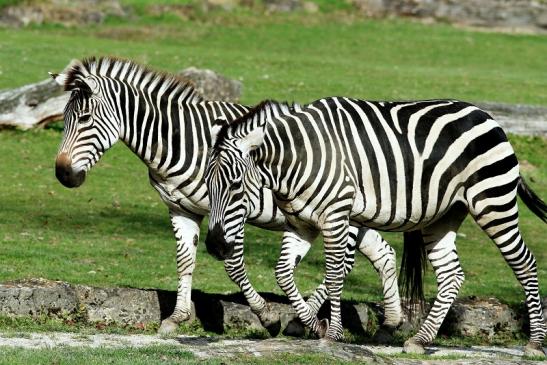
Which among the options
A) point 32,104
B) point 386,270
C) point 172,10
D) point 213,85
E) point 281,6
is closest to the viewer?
point 386,270

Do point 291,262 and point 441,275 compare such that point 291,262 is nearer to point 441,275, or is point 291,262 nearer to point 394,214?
point 394,214

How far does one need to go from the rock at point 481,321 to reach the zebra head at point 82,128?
420cm

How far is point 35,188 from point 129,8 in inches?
851

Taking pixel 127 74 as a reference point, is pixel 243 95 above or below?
below

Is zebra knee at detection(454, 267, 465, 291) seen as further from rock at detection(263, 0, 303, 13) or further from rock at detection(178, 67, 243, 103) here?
rock at detection(263, 0, 303, 13)

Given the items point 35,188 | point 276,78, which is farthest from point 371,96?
point 35,188

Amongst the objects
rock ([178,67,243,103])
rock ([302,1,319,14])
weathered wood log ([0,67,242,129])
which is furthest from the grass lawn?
rock ([302,1,319,14])

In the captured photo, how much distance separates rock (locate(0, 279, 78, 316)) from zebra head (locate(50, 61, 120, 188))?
43.7 inches

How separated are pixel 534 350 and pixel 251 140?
340 cm

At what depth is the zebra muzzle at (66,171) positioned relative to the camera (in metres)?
10.7

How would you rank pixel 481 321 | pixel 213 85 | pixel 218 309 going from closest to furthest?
pixel 218 309
pixel 481 321
pixel 213 85

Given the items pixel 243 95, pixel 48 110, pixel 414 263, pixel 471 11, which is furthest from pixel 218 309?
pixel 471 11

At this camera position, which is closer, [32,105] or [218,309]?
[218,309]

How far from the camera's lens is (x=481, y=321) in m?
11.9
